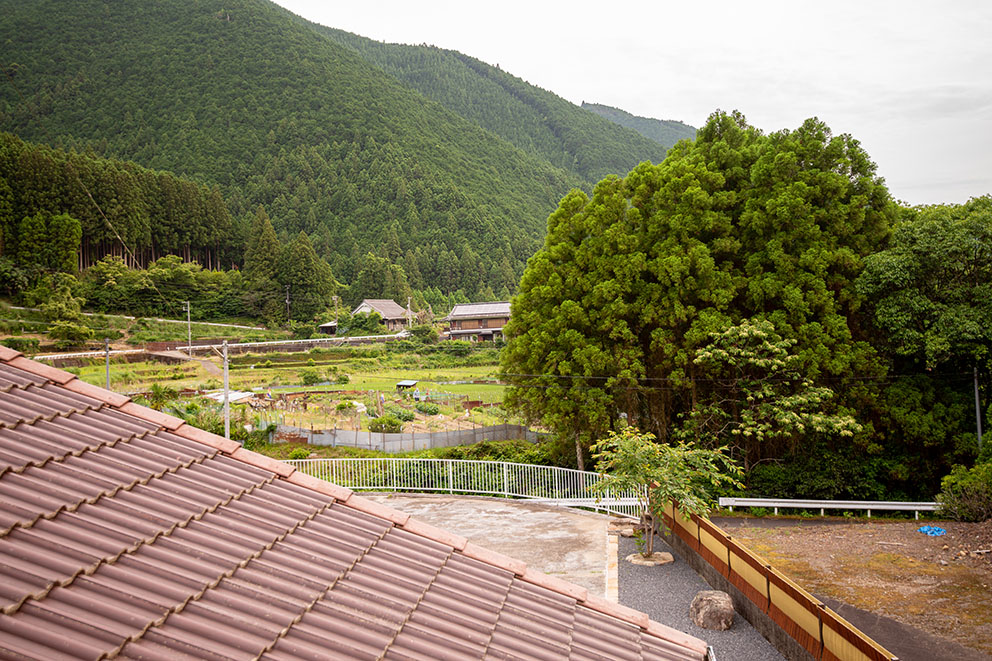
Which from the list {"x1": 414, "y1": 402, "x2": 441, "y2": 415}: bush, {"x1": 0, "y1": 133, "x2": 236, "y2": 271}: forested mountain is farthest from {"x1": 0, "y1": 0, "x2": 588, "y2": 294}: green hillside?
{"x1": 414, "y1": 402, "x2": 441, "y2": 415}: bush

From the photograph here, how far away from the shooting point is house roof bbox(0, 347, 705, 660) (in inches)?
94.6

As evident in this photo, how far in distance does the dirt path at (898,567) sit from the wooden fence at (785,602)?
6.98 feet

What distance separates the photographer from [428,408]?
3269 centimetres

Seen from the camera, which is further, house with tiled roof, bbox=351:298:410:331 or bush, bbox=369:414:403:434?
house with tiled roof, bbox=351:298:410:331

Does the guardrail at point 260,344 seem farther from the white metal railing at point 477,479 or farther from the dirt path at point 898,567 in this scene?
the dirt path at point 898,567

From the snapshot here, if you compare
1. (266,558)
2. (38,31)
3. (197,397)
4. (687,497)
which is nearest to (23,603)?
(266,558)

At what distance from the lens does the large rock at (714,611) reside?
983cm

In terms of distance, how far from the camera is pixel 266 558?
3.25 m

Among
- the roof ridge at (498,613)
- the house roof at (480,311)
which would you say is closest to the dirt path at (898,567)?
the roof ridge at (498,613)

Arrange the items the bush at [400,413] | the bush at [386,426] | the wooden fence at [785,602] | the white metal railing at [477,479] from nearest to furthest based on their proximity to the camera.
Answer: the wooden fence at [785,602] < the white metal railing at [477,479] < the bush at [386,426] < the bush at [400,413]

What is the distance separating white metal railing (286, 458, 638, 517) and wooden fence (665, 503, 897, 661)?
16.8 ft

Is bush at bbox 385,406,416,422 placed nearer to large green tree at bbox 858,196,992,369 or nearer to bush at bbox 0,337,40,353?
large green tree at bbox 858,196,992,369

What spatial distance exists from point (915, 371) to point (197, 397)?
31.7m

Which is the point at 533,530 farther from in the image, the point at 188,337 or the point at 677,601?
the point at 188,337
